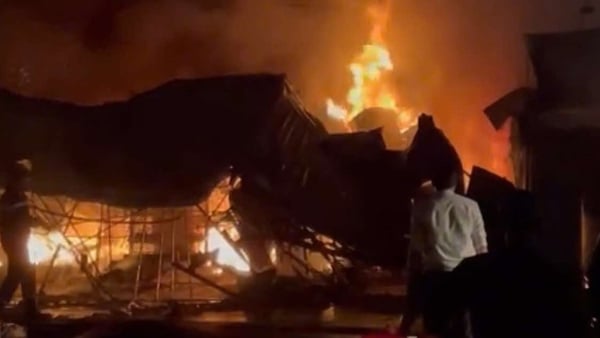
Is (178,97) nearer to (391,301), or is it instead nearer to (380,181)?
(380,181)

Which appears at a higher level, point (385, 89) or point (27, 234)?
point (385, 89)

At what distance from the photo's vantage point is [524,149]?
47.1 ft

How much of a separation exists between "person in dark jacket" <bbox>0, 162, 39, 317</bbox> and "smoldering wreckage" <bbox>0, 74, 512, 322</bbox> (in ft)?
2.18

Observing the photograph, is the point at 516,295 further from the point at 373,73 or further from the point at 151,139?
the point at 373,73

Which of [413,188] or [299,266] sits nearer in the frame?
[413,188]

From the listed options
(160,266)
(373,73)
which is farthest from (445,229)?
(373,73)

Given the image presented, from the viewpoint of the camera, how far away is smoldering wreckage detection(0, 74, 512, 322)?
44.4 ft

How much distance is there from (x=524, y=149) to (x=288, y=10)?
42.4 feet

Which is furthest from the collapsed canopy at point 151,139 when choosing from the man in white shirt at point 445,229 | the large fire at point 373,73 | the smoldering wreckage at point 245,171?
the large fire at point 373,73

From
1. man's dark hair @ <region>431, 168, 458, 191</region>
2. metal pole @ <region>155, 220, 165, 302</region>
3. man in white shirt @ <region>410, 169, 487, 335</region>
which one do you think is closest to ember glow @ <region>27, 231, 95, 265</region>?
Answer: metal pole @ <region>155, 220, 165, 302</region>

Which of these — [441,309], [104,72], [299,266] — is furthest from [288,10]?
[441,309]

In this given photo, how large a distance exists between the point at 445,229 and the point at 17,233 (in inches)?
250

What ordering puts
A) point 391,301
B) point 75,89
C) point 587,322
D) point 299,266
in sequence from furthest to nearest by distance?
point 75,89 < point 299,266 < point 391,301 < point 587,322

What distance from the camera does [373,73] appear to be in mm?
26188
